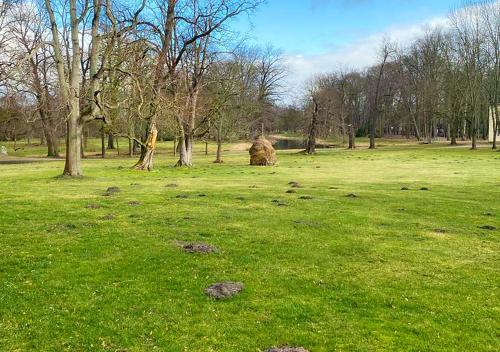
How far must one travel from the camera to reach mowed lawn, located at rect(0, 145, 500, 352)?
6.09 metres

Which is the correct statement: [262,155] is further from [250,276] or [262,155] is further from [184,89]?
[250,276]

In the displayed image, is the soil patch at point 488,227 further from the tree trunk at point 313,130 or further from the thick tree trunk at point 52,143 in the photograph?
the thick tree trunk at point 52,143

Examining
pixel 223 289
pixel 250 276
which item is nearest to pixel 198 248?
pixel 250 276

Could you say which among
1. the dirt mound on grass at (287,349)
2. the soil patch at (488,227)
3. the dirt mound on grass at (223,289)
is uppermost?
the soil patch at (488,227)

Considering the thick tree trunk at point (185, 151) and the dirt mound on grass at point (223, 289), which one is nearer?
the dirt mound on grass at point (223, 289)

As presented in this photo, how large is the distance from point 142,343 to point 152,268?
9.68ft

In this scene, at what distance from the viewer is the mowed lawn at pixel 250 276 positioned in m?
6.09

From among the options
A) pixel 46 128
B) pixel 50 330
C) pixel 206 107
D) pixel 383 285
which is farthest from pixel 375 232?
pixel 46 128

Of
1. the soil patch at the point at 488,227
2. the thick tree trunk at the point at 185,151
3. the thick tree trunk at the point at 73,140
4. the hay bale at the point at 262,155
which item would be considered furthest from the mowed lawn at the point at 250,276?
the hay bale at the point at 262,155

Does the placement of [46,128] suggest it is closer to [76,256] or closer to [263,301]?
[76,256]

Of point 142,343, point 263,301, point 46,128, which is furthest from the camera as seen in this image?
point 46,128

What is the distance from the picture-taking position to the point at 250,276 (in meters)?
8.34

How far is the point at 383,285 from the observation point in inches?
316

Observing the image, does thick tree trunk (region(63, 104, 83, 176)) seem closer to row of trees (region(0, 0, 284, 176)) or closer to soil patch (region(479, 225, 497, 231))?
row of trees (region(0, 0, 284, 176))
